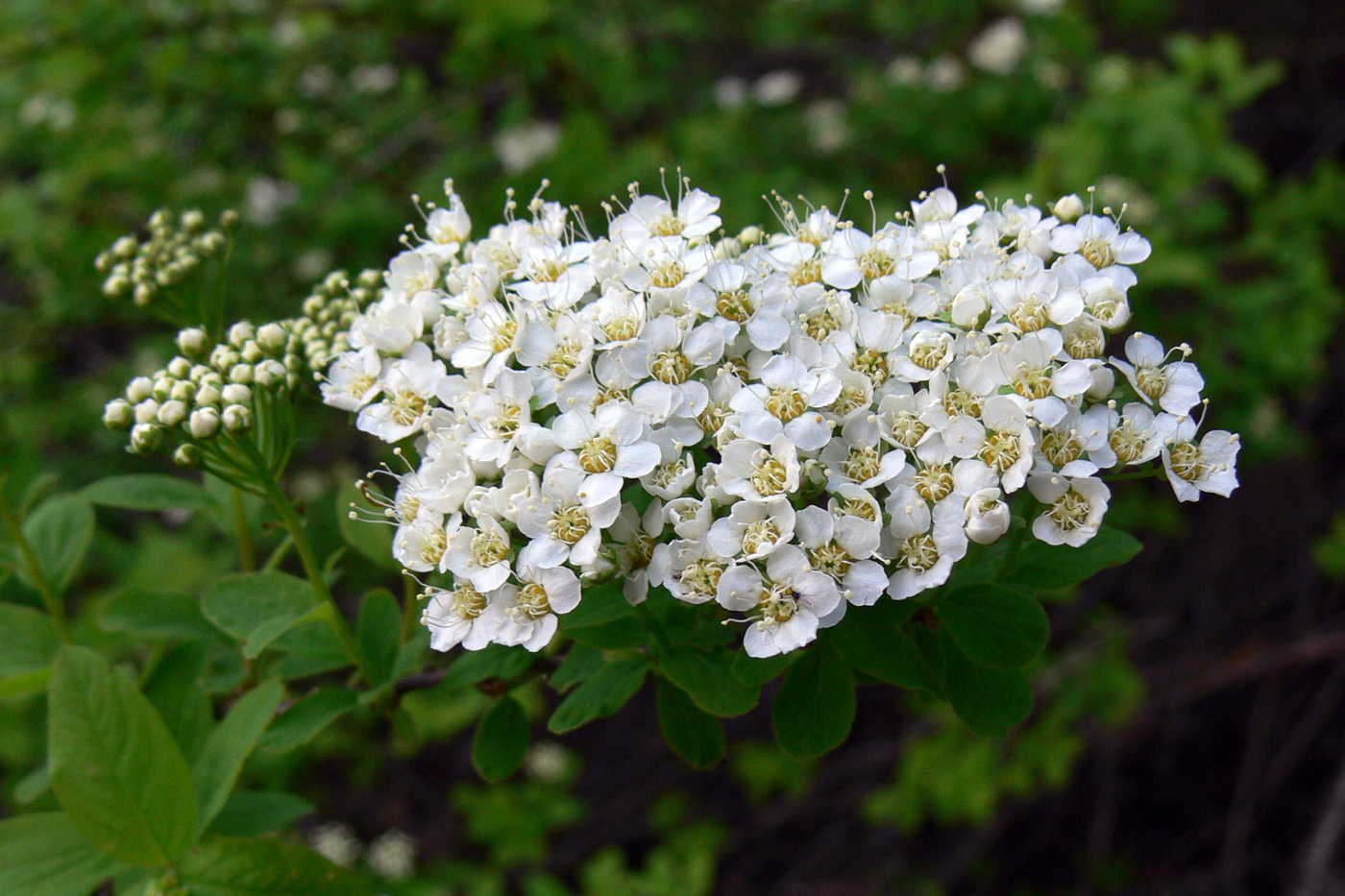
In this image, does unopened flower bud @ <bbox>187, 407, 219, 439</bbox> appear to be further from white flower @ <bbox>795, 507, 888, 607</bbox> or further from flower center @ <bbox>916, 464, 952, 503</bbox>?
flower center @ <bbox>916, 464, 952, 503</bbox>

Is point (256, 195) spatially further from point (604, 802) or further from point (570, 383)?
point (570, 383)

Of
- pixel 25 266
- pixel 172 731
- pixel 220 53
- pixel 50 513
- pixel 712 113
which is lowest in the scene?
pixel 172 731

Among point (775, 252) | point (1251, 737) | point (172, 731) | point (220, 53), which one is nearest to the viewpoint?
point (775, 252)

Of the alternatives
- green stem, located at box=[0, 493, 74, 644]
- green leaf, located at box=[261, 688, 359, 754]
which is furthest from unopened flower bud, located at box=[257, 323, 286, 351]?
green stem, located at box=[0, 493, 74, 644]

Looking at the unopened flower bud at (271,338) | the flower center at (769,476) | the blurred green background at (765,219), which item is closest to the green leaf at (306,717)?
the unopened flower bud at (271,338)

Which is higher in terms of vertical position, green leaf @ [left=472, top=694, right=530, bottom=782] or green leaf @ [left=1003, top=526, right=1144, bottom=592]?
green leaf @ [left=1003, top=526, right=1144, bottom=592]

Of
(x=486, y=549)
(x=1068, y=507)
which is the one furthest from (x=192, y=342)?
(x=1068, y=507)

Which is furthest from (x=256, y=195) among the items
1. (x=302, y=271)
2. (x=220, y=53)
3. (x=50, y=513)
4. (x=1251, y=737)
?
(x=1251, y=737)

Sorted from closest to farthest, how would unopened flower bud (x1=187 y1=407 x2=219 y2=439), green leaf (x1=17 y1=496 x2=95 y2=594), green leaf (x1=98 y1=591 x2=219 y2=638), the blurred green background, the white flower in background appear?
unopened flower bud (x1=187 y1=407 x2=219 y2=439) < green leaf (x1=98 y1=591 x2=219 y2=638) < green leaf (x1=17 y1=496 x2=95 y2=594) < the blurred green background < the white flower in background
